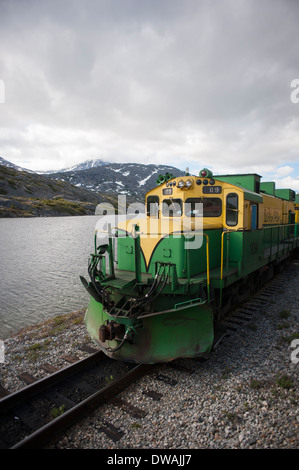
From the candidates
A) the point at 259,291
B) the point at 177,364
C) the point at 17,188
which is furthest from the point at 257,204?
the point at 17,188

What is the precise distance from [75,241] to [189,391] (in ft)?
98.2

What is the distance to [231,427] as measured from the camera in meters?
3.81

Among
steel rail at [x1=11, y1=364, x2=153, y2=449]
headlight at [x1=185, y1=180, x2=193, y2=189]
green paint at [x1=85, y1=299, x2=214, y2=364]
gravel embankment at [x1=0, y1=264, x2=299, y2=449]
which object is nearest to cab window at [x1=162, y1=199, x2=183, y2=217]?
headlight at [x1=185, y1=180, x2=193, y2=189]

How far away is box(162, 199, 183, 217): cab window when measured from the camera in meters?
7.22

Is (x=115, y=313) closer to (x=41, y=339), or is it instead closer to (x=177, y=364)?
(x=177, y=364)

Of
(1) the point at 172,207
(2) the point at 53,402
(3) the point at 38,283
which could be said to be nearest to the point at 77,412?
(2) the point at 53,402

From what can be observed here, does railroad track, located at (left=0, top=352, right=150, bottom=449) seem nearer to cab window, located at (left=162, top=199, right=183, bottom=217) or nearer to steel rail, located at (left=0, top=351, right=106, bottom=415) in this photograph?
steel rail, located at (left=0, top=351, right=106, bottom=415)

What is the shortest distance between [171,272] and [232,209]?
300 cm

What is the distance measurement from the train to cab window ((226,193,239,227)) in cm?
2

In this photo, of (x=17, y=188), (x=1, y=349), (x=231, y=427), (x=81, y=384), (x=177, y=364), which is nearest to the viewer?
(x=231, y=427)

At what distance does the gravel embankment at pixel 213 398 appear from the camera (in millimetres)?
3664

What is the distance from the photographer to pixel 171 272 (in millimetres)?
5086

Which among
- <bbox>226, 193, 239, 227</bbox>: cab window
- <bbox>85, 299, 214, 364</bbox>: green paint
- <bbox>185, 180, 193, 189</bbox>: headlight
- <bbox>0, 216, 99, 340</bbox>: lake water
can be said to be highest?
<bbox>185, 180, 193, 189</bbox>: headlight

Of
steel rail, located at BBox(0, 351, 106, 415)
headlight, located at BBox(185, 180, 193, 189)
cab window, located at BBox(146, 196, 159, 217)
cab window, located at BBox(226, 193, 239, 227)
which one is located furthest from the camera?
cab window, located at BBox(146, 196, 159, 217)
